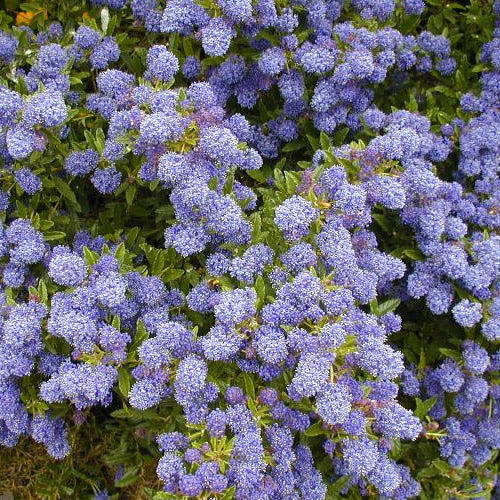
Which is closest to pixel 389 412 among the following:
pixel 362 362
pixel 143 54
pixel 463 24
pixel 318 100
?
pixel 362 362

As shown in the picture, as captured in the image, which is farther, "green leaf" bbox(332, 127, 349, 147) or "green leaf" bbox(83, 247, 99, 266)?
"green leaf" bbox(332, 127, 349, 147)

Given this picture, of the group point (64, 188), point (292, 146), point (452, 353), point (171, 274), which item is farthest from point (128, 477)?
point (292, 146)

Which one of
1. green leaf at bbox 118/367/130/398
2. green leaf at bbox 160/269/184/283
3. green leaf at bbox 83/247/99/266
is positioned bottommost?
green leaf at bbox 118/367/130/398

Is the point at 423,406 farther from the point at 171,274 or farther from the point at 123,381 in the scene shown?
the point at 123,381

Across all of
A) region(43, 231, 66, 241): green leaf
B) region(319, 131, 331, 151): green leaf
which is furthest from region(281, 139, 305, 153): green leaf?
region(43, 231, 66, 241): green leaf

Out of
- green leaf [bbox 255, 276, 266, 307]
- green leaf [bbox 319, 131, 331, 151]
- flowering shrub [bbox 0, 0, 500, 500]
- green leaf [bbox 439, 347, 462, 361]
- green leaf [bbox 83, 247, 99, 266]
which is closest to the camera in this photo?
flowering shrub [bbox 0, 0, 500, 500]

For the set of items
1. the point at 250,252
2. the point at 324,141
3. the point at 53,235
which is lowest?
the point at 53,235

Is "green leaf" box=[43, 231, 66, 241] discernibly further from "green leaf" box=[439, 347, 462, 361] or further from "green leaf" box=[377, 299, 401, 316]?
"green leaf" box=[439, 347, 462, 361]

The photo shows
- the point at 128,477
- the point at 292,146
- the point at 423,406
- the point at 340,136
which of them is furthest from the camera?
the point at 292,146

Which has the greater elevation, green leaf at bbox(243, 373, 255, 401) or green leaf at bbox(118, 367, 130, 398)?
green leaf at bbox(243, 373, 255, 401)

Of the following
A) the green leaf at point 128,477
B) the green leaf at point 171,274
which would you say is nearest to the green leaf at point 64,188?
the green leaf at point 171,274

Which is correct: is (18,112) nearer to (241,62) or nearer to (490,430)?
(241,62)
